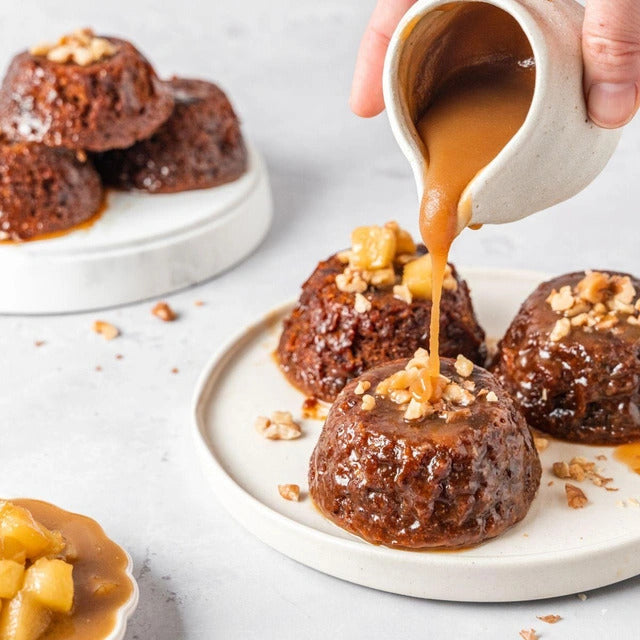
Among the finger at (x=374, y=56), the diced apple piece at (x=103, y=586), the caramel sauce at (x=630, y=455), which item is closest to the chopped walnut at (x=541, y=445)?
the caramel sauce at (x=630, y=455)

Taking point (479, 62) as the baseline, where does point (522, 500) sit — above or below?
below

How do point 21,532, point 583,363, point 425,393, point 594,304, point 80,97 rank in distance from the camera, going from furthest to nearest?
point 80,97, point 594,304, point 583,363, point 425,393, point 21,532

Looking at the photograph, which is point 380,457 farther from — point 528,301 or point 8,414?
point 8,414

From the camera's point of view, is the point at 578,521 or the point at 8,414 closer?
the point at 578,521

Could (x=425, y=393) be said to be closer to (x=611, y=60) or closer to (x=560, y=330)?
(x=560, y=330)

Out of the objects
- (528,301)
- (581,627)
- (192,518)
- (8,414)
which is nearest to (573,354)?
(528,301)

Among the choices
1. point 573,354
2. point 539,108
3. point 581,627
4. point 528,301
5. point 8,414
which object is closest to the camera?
point 539,108

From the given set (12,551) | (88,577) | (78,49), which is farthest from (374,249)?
(78,49)

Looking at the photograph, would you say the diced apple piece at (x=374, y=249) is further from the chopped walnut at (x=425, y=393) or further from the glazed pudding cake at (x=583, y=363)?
the chopped walnut at (x=425, y=393)
